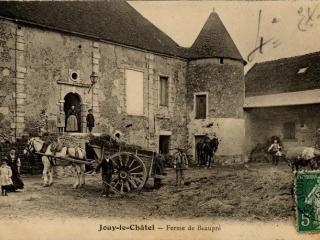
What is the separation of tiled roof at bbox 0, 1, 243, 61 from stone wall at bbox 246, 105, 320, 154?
8.01ft

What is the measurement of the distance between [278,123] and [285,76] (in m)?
1.70

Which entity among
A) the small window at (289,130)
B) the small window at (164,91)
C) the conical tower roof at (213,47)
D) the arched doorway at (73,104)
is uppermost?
the conical tower roof at (213,47)

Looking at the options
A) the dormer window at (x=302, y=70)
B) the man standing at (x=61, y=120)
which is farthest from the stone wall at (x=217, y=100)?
the man standing at (x=61, y=120)

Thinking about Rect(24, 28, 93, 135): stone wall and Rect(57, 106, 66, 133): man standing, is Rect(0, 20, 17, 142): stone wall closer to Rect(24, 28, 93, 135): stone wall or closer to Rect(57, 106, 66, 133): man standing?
Rect(24, 28, 93, 135): stone wall

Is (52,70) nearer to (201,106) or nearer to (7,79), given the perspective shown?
(7,79)

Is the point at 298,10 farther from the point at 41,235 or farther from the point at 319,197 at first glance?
the point at 41,235

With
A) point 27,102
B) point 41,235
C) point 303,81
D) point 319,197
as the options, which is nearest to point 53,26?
point 27,102

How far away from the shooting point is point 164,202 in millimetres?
6910

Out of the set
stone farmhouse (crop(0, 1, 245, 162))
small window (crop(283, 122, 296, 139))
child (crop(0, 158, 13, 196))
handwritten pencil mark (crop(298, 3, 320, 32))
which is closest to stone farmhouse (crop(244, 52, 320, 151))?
small window (crop(283, 122, 296, 139))

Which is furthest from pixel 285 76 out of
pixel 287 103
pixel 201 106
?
pixel 201 106

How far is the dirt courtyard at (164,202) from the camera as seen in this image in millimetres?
6359

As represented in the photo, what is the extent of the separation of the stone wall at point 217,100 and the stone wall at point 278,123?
3.67 ft

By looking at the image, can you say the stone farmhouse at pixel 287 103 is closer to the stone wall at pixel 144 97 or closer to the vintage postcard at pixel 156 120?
the vintage postcard at pixel 156 120

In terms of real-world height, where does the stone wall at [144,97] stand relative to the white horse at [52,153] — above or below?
above
